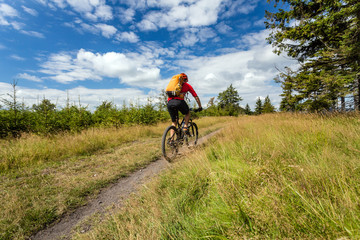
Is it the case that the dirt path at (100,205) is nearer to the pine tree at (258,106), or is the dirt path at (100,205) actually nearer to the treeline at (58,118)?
the treeline at (58,118)

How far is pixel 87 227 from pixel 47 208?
0.86 metres

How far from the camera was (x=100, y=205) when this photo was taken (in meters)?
2.36

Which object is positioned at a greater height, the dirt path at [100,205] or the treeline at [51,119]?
the treeline at [51,119]

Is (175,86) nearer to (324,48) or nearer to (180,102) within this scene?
(180,102)

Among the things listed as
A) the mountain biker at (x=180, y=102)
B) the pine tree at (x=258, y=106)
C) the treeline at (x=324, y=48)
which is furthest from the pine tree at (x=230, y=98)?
the mountain biker at (x=180, y=102)

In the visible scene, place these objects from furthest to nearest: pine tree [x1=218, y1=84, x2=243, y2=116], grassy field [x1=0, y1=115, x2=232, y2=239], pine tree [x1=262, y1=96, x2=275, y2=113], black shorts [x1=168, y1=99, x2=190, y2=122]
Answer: pine tree [x1=218, y1=84, x2=243, y2=116] < pine tree [x1=262, y1=96, x2=275, y2=113] < black shorts [x1=168, y1=99, x2=190, y2=122] < grassy field [x1=0, y1=115, x2=232, y2=239]

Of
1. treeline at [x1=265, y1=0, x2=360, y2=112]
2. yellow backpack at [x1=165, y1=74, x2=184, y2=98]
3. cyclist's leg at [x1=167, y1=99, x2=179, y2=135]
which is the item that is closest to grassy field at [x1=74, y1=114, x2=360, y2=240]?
cyclist's leg at [x1=167, y1=99, x2=179, y2=135]

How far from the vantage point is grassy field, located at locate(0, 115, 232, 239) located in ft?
6.45

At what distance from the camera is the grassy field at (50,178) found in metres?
1.97

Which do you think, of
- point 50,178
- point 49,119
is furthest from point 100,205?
point 49,119

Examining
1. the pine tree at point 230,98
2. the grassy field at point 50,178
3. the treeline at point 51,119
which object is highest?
the pine tree at point 230,98

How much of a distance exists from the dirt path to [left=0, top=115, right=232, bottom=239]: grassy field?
141mm

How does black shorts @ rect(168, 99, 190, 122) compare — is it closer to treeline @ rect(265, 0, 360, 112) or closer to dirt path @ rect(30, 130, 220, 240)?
dirt path @ rect(30, 130, 220, 240)

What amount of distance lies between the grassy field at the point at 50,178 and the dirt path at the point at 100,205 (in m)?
0.14
